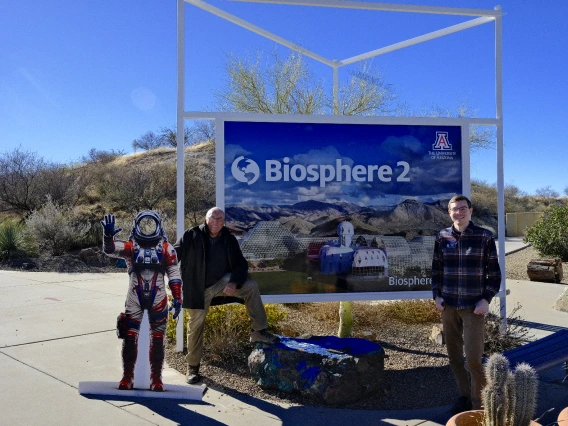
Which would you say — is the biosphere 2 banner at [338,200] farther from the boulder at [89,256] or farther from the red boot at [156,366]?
the boulder at [89,256]

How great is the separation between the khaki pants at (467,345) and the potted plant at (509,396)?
868 mm

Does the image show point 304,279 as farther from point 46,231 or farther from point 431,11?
point 46,231

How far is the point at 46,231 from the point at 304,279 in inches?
480

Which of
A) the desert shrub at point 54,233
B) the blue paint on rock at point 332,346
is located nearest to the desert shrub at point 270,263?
the blue paint on rock at point 332,346

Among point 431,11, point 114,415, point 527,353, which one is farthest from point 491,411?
point 431,11

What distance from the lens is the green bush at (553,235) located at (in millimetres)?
15773

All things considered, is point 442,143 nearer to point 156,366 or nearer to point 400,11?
point 400,11

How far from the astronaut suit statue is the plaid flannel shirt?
2398 mm


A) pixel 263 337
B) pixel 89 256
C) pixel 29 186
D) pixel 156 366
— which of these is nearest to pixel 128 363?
pixel 156 366

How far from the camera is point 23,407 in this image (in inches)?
175

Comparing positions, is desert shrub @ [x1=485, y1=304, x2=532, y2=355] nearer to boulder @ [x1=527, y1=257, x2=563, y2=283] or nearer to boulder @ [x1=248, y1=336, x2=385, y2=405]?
boulder @ [x1=248, y1=336, x2=385, y2=405]

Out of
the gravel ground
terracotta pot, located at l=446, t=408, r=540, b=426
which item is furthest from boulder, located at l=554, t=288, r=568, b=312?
Answer: terracotta pot, located at l=446, t=408, r=540, b=426

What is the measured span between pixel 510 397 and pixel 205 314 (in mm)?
3012

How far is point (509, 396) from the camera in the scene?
324 centimetres
